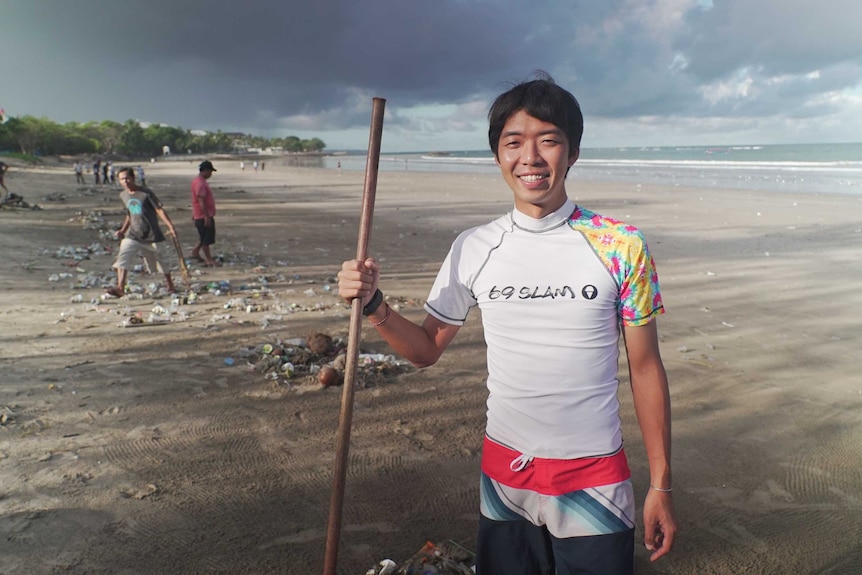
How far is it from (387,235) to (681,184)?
2138 centimetres

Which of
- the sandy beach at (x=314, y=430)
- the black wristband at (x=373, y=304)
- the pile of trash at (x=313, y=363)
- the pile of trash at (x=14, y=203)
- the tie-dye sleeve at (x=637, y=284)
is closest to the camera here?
the tie-dye sleeve at (x=637, y=284)

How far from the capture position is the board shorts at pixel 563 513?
65.3 inches

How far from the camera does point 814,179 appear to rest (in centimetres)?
3064

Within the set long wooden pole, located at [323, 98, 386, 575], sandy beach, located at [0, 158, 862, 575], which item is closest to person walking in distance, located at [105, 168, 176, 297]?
sandy beach, located at [0, 158, 862, 575]

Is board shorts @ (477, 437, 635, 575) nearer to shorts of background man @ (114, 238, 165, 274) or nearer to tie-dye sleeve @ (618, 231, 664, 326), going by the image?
tie-dye sleeve @ (618, 231, 664, 326)

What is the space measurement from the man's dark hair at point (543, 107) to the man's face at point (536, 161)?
18 mm

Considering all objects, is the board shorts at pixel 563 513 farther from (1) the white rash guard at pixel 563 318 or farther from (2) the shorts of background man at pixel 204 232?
(2) the shorts of background man at pixel 204 232

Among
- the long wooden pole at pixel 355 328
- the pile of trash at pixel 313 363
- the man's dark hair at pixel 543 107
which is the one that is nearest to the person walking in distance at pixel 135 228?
the pile of trash at pixel 313 363

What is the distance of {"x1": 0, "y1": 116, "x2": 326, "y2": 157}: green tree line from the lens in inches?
2638

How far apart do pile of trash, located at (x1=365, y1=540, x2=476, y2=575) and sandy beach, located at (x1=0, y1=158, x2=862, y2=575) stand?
0.67 feet

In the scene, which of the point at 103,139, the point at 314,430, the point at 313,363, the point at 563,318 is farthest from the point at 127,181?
the point at 103,139

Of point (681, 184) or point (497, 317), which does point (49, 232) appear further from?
point (681, 184)

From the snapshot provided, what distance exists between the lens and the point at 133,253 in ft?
25.9

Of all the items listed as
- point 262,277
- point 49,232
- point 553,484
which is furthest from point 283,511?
point 49,232
